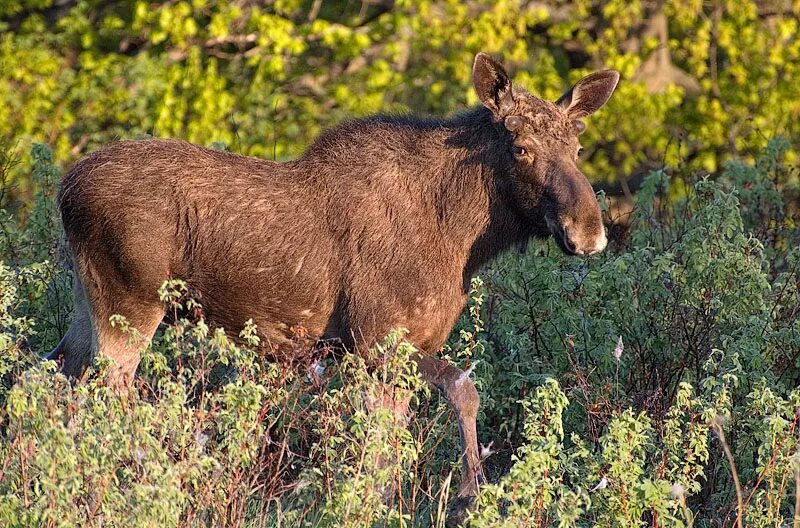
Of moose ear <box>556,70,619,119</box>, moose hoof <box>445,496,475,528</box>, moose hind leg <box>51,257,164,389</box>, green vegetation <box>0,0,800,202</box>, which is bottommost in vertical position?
green vegetation <box>0,0,800,202</box>

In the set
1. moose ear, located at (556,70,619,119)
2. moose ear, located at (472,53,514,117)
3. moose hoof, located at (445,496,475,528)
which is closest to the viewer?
moose hoof, located at (445,496,475,528)

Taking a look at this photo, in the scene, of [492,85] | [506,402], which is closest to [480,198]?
[492,85]

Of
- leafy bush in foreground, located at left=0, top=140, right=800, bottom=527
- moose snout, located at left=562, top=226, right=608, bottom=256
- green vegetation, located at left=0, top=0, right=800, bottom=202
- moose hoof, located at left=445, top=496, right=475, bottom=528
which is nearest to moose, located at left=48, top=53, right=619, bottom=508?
moose snout, located at left=562, top=226, right=608, bottom=256

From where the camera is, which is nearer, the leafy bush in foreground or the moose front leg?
the leafy bush in foreground

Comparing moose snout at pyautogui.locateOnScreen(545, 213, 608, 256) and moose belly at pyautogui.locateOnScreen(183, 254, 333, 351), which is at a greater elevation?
moose snout at pyautogui.locateOnScreen(545, 213, 608, 256)

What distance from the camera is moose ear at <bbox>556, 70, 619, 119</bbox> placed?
772 cm

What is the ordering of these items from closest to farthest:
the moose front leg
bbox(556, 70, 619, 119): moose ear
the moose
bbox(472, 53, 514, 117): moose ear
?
1. the moose front leg
2. the moose
3. bbox(472, 53, 514, 117): moose ear
4. bbox(556, 70, 619, 119): moose ear

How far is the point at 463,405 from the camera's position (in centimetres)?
704

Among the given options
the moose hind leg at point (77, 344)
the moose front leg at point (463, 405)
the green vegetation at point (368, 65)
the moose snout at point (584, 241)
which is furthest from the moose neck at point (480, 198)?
the green vegetation at point (368, 65)

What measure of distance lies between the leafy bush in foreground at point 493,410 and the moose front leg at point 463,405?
0.18 meters

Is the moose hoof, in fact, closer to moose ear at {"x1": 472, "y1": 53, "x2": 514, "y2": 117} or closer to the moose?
the moose

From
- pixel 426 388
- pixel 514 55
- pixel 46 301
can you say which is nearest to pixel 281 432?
pixel 426 388

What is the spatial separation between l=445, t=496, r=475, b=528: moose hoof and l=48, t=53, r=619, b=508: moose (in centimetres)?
50

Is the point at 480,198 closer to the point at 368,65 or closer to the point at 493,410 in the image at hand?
the point at 493,410
